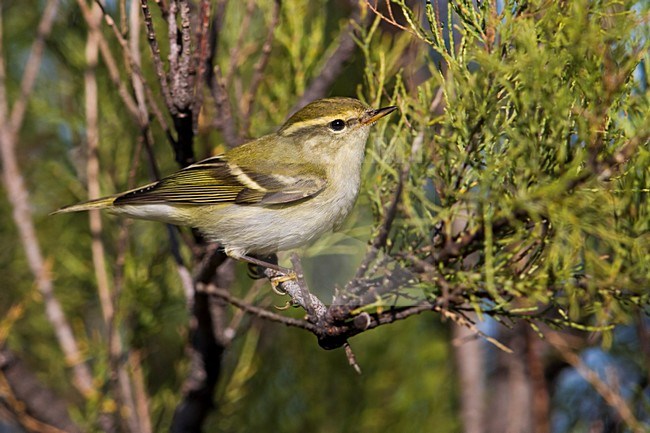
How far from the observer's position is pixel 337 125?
6.66 feet

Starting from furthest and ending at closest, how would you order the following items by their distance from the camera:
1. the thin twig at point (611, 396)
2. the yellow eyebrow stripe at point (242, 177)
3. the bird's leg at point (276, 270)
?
the yellow eyebrow stripe at point (242, 177)
the bird's leg at point (276, 270)
the thin twig at point (611, 396)

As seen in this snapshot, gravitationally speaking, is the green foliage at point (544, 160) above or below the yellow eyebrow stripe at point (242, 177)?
above

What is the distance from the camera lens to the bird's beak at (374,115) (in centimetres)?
167

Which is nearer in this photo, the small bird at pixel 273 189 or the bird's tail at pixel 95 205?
the small bird at pixel 273 189

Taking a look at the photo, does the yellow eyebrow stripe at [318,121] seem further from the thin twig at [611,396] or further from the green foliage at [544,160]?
the thin twig at [611,396]

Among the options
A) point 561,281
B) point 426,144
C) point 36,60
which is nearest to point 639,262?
point 561,281

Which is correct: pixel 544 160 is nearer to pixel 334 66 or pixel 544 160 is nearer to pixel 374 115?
pixel 374 115

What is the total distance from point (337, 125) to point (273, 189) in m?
0.24

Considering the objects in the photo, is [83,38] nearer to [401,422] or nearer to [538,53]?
[401,422]

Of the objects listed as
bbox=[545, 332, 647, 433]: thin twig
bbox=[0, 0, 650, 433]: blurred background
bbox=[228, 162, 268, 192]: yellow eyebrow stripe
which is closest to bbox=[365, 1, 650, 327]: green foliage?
bbox=[0, 0, 650, 433]: blurred background

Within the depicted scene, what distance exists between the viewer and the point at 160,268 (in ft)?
8.03

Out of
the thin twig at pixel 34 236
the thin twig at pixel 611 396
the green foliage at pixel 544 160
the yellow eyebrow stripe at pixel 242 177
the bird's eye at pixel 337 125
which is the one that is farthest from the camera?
the thin twig at pixel 34 236

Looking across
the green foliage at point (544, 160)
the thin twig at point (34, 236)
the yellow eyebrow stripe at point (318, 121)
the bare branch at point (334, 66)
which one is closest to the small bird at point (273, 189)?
the yellow eyebrow stripe at point (318, 121)

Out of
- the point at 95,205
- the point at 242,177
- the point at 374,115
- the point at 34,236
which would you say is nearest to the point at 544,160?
the point at 374,115
